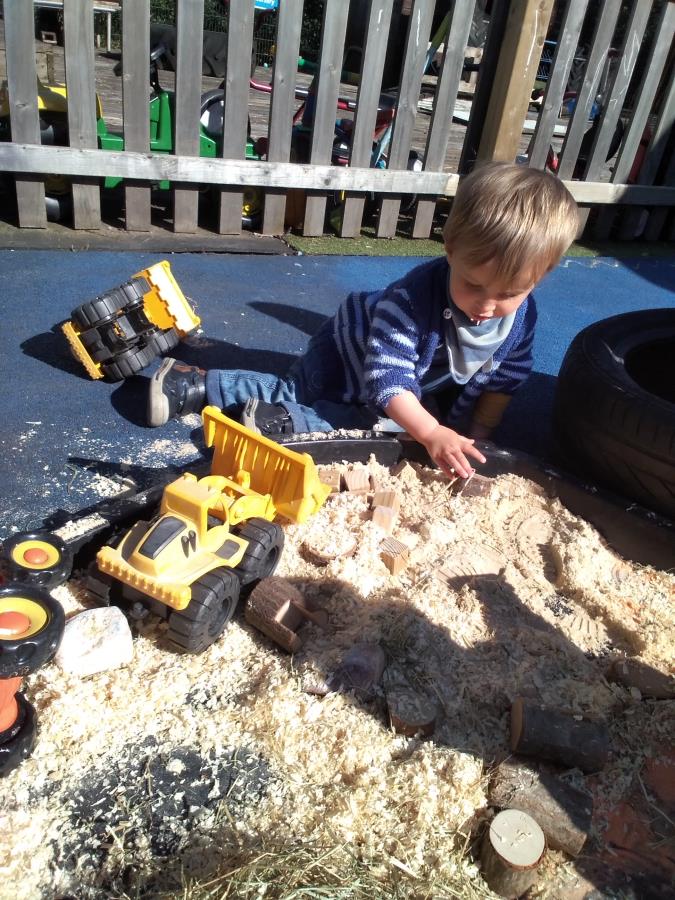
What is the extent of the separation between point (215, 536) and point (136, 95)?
2.94 m

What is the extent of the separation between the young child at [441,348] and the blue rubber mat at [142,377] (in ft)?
0.69

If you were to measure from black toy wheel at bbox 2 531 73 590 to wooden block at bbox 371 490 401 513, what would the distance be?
795mm

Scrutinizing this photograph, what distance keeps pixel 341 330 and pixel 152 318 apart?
2.18 ft

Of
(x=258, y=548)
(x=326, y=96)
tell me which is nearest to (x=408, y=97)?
(x=326, y=96)

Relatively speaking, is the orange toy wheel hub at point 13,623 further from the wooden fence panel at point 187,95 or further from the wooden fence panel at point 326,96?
the wooden fence panel at point 326,96

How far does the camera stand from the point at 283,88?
156 inches

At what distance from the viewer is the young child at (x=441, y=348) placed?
187cm

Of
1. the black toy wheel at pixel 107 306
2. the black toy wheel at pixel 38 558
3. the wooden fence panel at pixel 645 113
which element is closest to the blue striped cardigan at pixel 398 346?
the black toy wheel at pixel 107 306

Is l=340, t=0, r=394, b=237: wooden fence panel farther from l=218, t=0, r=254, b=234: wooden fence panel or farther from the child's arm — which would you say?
the child's arm

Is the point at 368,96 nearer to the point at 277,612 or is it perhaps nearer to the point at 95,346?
the point at 95,346

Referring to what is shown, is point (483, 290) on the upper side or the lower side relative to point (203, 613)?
upper

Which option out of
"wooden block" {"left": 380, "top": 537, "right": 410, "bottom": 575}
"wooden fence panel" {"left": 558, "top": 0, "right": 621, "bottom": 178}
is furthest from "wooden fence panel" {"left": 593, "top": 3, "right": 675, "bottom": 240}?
"wooden block" {"left": 380, "top": 537, "right": 410, "bottom": 575}

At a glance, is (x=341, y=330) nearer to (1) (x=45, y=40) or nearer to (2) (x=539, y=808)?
(2) (x=539, y=808)

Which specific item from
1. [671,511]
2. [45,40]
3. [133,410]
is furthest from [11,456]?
[45,40]
